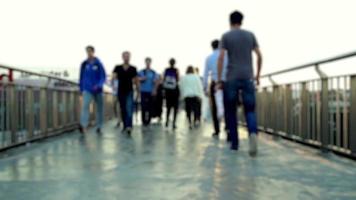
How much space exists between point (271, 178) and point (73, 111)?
9064 millimetres

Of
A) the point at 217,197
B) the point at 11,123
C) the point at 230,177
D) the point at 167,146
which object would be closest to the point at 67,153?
the point at 11,123

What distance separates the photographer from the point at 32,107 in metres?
9.33

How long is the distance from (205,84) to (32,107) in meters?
2.83

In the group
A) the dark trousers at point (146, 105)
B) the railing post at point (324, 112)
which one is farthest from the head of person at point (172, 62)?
the railing post at point (324, 112)

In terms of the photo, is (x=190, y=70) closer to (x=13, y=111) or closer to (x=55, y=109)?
(x=55, y=109)

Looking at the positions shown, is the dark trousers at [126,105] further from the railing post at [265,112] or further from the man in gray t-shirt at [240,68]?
the man in gray t-shirt at [240,68]

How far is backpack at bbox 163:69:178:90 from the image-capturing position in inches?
531

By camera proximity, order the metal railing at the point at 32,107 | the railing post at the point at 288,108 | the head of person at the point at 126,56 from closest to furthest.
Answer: the metal railing at the point at 32,107, the railing post at the point at 288,108, the head of person at the point at 126,56

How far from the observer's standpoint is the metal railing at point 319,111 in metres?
6.75

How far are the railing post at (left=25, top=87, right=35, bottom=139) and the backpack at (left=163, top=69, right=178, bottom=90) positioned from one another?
4.61 meters

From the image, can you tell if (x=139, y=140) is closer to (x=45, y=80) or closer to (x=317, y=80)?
(x=45, y=80)

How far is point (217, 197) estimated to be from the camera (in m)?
4.25

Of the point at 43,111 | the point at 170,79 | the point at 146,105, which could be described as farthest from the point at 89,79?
the point at 146,105

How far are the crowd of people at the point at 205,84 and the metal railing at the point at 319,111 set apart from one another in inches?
36.1
